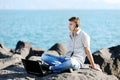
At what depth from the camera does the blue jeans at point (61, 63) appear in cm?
1070

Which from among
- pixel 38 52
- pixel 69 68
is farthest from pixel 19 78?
pixel 38 52

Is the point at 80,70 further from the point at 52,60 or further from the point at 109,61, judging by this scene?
the point at 109,61

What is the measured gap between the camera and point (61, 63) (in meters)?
10.8

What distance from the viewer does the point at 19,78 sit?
10.5 m

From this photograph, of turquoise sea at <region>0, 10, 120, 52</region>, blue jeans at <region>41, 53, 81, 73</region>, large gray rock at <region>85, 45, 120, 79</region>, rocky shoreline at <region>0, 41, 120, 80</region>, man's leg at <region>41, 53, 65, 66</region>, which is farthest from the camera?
turquoise sea at <region>0, 10, 120, 52</region>

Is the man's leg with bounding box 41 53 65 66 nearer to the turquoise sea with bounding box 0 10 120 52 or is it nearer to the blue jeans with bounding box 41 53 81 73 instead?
the blue jeans with bounding box 41 53 81 73

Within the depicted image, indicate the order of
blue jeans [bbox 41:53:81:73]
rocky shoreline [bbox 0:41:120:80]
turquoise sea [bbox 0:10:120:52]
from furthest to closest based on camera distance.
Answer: turquoise sea [bbox 0:10:120:52] < blue jeans [bbox 41:53:81:73] < rocky shoreline [bbox 0:41:120:80]

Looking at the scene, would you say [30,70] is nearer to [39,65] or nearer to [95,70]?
[39,65]

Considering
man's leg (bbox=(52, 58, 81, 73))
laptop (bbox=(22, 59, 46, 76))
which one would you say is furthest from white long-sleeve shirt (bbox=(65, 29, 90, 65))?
laptop (bbox=(22, 59, 46, 76))

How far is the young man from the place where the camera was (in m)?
10.8

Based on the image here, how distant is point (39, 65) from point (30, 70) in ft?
1.53

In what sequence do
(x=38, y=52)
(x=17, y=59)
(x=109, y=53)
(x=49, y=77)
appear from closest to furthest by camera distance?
(x=49, y=77), (x=17, y=59), (x=109, y=53), (x=38, y=52)

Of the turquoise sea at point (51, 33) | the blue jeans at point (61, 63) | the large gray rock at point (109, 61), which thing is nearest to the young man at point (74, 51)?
the blue jeans at point (61, 63)

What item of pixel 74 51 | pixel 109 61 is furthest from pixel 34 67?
pixel 109 61
